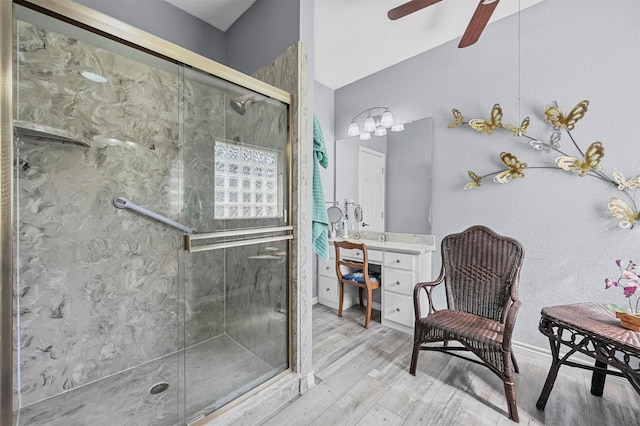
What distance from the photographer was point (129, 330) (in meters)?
1.86

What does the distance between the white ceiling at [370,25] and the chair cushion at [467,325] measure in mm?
2352

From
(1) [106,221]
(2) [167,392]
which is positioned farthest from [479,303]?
(1) [106,221]

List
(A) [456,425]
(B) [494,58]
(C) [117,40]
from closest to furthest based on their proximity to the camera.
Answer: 1. (C) [117,40]
2. (A) [456,425]
3. (B) [494,58]

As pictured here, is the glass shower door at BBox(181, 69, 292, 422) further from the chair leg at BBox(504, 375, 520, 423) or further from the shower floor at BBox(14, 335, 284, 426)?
the chair leg at BBox(504, 375, 520, 423)

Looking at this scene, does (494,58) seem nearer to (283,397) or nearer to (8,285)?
(283,397)

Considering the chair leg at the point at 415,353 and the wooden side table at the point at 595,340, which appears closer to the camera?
the wooden side table at the point at 595,340

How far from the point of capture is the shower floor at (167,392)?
140 centimetres

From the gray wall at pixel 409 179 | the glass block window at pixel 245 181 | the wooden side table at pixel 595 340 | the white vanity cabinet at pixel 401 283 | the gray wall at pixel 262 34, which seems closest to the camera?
the wooden side table at pixel 595 340

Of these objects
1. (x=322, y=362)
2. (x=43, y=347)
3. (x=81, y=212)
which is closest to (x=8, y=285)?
(x=81, y=212)

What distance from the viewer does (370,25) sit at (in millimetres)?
2336

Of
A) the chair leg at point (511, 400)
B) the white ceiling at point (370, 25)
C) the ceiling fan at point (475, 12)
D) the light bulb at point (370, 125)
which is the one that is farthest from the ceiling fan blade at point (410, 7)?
the chair leg at point (511, 400)

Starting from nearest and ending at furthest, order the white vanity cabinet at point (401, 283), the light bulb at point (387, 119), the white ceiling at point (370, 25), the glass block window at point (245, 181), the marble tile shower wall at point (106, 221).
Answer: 1. the marble tile shower wall at point (106, 221)
2. the glass block window at point (245, 181)
3. the white ceiling at point (370, 25)
4. the white vanity cabinet at point (401, 283)
5. the light bulb at point (387, 119)

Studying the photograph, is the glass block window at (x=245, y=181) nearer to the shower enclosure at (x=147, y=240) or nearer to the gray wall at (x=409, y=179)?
the shower enclosure at (x=147, y=240)

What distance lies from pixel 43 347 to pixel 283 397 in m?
1.43
